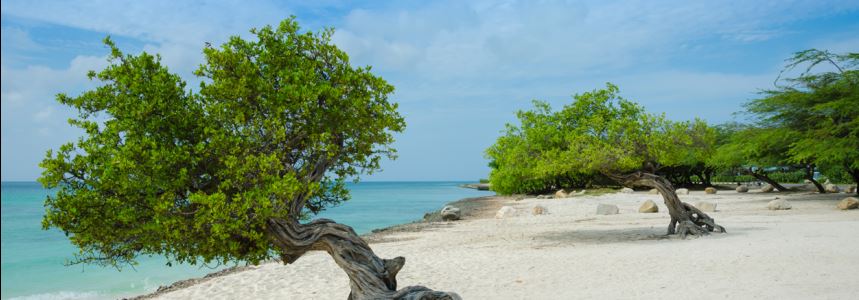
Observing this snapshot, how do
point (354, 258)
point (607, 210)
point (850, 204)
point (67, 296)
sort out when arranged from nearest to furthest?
point (354, 258) → point (67, 296) → point (850, 204) → point (607, 210)

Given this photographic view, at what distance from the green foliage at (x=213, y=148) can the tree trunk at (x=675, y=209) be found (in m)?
13.2

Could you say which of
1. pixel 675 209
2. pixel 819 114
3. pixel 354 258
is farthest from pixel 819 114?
pixel 354 258

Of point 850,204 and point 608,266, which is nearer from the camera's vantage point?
point 608,266

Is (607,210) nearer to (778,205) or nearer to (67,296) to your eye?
(778,205)

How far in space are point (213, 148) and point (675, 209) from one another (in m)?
16.1

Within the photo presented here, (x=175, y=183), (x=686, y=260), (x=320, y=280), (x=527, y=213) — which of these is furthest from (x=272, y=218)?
(x=527, y=213)

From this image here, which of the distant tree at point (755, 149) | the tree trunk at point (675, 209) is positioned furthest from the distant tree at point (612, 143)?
the distant tree at point (755, 149)

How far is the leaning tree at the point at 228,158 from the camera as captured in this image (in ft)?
23.7

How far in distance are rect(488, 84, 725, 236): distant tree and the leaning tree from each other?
11128mm

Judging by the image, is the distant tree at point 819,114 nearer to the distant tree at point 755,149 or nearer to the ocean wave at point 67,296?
the distant tree at point 755,149

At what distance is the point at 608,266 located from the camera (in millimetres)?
13977

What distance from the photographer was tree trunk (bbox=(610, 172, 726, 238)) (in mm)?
19562

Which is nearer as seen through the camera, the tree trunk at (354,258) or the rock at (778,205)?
the tree trunk at (354,258)

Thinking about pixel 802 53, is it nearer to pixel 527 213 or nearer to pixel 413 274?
pixel 527 213
